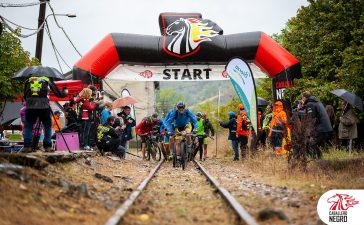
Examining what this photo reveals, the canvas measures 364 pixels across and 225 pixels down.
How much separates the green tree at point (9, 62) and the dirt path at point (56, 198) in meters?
10.1

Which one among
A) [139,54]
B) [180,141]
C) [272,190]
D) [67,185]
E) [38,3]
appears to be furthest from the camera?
[38,3]

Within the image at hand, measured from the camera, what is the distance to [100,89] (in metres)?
20.8

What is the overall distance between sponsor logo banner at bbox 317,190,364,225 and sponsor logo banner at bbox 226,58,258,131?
6867 millimetres

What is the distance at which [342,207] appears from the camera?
Result: 7.43 m

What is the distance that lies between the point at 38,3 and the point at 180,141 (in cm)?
1295

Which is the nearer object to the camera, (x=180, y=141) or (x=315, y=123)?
(x=315, y=123)

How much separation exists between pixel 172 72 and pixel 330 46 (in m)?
5.99

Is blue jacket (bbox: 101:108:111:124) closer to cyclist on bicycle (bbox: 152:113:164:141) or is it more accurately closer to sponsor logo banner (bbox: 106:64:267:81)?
cyclist on bicycle (bbox: 152:113:164:141)

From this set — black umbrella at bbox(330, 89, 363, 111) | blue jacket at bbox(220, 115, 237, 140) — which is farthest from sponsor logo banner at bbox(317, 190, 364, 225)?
blue jacket at bbox(220, 115, 237, 140)

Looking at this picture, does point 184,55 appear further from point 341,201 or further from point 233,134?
point 341,201

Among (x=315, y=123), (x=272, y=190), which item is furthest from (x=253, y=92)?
(x=272, y=190)

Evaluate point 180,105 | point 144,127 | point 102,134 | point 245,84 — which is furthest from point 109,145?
point 245,84

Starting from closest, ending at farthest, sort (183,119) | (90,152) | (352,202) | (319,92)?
(352,202) → (90,152) → (183,119) → (319,92)

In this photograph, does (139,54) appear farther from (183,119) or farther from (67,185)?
(67,185)
